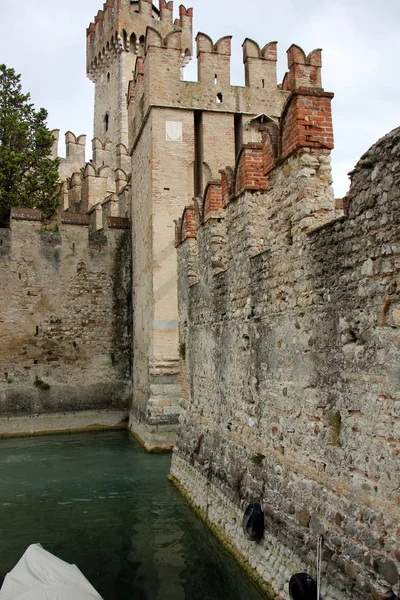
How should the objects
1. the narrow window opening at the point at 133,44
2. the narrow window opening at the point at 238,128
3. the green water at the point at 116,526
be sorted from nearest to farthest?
1. the green water at the point at 116,526
2. the narrow window opening at the point at 238,128
3. the narrow window opening at the point at 133,44

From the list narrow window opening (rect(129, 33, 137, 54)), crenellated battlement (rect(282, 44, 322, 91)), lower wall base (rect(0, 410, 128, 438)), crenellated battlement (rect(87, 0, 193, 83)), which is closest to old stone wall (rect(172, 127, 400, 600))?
crenellated battlement (rect(282, 44, 322, 91))

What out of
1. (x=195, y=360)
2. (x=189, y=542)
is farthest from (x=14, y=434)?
(x=189, y=542)

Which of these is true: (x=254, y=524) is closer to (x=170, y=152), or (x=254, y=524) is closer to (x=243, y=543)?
(x=243, y=543)

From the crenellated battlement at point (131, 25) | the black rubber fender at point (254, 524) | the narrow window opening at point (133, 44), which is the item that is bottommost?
the black rubber fender at point (254, 524)

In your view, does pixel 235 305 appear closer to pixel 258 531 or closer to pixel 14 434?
pixel 258 531

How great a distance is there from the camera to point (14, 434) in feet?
47.0

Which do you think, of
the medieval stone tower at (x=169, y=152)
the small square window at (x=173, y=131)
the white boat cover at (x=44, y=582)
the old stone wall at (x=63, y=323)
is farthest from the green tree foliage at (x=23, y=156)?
the white boat cover at (x=44, y=582)

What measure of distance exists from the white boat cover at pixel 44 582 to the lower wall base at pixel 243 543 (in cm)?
162

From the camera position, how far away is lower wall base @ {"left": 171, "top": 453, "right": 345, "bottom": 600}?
15.5 ft

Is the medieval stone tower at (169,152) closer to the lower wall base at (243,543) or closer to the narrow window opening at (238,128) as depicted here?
the narrow window opening at (238,128)

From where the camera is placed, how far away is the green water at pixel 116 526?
18.5 feet

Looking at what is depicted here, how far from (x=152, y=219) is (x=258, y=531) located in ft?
29.5

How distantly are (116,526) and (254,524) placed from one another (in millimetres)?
2926

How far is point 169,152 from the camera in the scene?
521 inches
